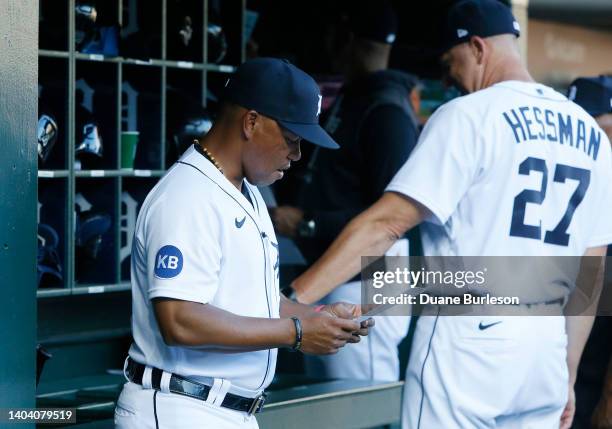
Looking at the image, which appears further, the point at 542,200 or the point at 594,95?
the point at 594,95

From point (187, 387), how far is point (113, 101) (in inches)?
84.6

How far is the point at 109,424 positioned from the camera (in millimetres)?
3777

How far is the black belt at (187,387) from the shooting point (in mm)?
2717

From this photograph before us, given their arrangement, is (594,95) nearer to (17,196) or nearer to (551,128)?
(551,128)

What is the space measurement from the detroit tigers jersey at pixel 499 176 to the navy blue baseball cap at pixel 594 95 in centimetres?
109

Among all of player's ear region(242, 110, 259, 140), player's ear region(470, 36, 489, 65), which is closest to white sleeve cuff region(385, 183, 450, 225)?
player's ear region(470, 36, 489, 65)

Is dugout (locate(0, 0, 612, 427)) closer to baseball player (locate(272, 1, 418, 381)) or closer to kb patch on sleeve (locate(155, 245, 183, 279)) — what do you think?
baseball player (locate(272, 1, 418, 381))

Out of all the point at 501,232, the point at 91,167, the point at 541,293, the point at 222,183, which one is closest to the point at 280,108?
the point at 222,183

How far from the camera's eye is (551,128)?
357 centimetres

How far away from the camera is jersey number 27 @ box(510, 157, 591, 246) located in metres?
3.49

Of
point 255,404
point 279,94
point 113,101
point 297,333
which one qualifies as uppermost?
point 279,94

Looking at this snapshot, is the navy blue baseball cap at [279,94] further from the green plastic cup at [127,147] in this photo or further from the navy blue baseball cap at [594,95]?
the navy blue baseball cap at [594,95]

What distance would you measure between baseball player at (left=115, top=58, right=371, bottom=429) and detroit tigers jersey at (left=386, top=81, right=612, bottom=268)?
70 centimetres

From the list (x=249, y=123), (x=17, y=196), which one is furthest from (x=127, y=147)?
(x=249, y=123)
